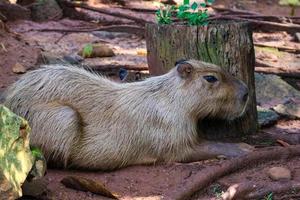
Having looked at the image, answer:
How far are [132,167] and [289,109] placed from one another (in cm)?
196

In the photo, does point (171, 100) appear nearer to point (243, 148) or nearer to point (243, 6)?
point (243, 148)

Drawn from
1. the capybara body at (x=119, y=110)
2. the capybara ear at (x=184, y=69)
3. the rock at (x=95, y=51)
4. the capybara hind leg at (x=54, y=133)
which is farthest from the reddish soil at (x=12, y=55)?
the capybara ear at (x=184, y=69)

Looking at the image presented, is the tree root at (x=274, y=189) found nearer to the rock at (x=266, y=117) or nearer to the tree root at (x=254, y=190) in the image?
the tree root at (x=254, y=190)

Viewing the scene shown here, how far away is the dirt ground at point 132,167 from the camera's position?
4.29 meters

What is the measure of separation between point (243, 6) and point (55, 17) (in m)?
4.31

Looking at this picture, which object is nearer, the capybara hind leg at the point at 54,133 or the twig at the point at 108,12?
the capybara hind leg at the point at 54,133

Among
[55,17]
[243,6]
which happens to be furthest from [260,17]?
[55,17]

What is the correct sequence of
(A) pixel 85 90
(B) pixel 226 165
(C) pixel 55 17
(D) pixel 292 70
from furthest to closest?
(C) pixel 55 17 → (D) pixel 292 70 → (A) pixel 85 90 → (B) pixel 226 165

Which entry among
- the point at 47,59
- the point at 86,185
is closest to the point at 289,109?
the point at 86,185

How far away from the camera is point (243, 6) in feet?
41.3

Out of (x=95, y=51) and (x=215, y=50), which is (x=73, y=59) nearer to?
(x=95, y=51)

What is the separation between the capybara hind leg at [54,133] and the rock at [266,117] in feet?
6.16

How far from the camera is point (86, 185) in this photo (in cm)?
416

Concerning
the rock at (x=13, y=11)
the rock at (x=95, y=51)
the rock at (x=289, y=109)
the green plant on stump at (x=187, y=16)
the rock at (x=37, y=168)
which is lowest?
the rock at (x=289, y=109)
